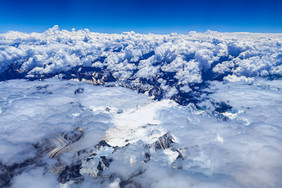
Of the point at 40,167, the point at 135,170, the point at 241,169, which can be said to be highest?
the point at 241,169

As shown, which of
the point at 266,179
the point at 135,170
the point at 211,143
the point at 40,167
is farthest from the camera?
the point at 211,143

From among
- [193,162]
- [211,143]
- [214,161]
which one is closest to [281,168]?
[214,161]

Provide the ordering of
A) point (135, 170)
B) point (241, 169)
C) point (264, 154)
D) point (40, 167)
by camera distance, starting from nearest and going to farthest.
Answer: point (241, 169)
point (264, 154)
point (135, 170)
point (40, 167)

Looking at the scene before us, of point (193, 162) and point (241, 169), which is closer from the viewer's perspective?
point (241, 169)

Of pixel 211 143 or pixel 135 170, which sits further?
pixel 211 143

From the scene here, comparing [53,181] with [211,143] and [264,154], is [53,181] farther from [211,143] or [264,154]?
[264,154]

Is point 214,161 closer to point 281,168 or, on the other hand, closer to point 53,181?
point 281,168

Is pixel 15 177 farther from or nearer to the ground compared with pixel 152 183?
nearer to the ground

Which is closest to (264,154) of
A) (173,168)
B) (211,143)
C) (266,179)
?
(266,179)

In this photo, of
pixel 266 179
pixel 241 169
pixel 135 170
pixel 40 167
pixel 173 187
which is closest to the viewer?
pixel 266 179
